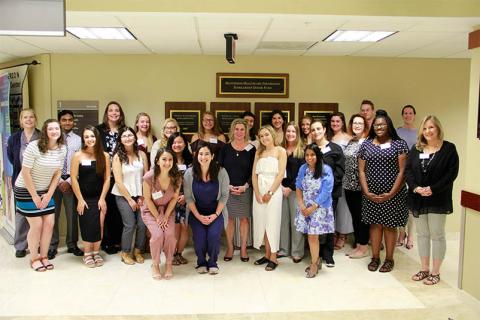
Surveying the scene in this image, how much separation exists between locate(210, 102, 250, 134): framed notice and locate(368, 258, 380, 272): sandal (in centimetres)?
249

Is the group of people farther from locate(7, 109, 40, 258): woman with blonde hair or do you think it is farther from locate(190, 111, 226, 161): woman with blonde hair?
locate(190, 111, 226, 161): woman with blonde hair

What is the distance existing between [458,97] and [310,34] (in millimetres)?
2786

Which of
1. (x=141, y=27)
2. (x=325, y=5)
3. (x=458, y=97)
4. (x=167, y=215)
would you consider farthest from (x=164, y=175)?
(x=458, y=97)

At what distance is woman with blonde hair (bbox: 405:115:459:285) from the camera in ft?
12.5

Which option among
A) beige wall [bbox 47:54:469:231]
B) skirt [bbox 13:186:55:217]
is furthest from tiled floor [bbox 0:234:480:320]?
beige wall [bbox 47:54:469:231]

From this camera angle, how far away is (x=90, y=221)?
443 cm

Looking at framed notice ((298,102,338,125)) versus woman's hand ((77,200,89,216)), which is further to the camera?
framed notice ((298,102,338,125))

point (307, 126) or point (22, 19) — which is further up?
point (22, 19)

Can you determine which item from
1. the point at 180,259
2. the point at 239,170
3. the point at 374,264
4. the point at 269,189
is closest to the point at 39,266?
the point at 180,259

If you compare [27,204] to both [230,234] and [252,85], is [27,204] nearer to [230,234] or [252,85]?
[230,234]

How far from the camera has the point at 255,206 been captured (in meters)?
4.46

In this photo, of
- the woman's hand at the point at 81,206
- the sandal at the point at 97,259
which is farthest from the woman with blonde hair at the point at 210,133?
the sandal at the point at 97,259

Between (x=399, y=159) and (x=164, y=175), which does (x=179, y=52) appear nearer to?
(x=164, y=175)

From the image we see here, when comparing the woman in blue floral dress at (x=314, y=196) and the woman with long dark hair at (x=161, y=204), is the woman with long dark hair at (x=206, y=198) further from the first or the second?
the woman in blue floral dress at (x=314, y=196)
